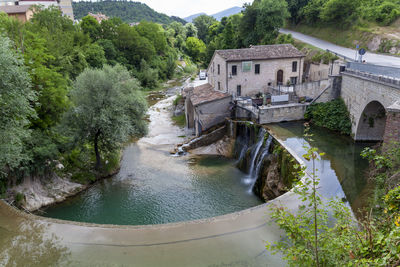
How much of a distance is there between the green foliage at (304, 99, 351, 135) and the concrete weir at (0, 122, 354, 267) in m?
13.1

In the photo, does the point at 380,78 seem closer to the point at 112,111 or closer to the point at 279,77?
the point at 279,77

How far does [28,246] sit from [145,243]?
16.4 ft

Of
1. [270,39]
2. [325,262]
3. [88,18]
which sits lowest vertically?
[325,262]

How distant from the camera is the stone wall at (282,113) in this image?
2500 cm

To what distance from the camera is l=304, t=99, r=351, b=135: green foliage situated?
2339cm

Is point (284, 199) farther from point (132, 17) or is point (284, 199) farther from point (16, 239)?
point (132, 17)

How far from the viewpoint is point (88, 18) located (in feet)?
201

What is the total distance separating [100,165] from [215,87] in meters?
15.6

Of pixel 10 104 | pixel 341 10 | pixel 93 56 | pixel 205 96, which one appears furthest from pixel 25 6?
pixel 341 10

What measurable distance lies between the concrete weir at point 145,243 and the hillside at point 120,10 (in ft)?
501

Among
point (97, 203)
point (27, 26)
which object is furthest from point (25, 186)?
point (27, 26)

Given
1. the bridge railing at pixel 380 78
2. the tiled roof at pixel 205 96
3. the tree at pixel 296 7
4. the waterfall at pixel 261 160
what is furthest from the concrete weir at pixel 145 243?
the tree at pixel 296 7

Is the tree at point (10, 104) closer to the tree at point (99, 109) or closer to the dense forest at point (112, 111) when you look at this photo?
the dense forest at point (112, 111)

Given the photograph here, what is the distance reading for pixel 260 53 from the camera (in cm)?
2905
